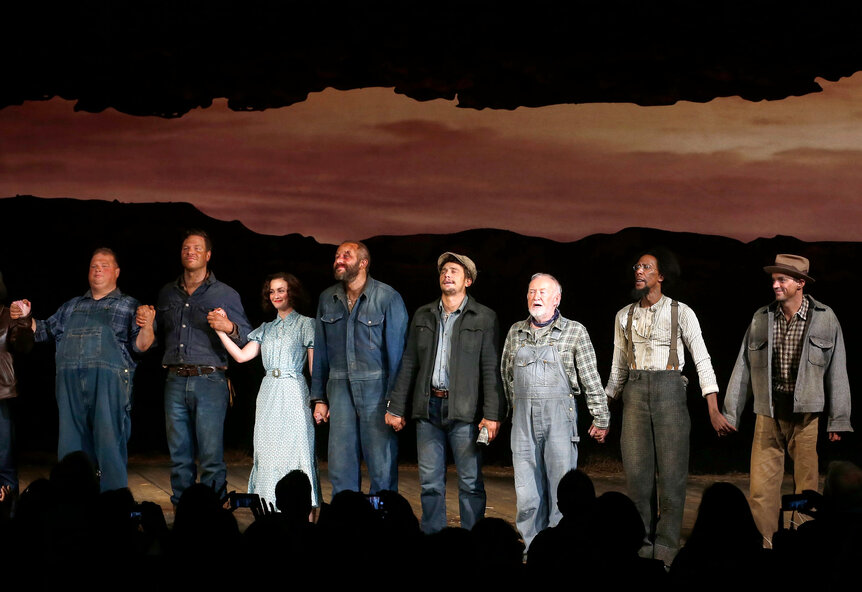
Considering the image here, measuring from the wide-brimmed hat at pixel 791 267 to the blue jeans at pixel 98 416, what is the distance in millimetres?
3656

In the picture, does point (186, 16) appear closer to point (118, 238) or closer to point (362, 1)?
point (362, 1)

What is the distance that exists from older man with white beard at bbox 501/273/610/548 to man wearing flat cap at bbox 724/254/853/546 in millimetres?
781

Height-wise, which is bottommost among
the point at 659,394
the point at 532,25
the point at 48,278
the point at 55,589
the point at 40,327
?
the point at 55,589

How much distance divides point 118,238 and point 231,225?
1.29 metres

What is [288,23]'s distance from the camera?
786 cm

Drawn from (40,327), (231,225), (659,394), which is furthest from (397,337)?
(231,225)

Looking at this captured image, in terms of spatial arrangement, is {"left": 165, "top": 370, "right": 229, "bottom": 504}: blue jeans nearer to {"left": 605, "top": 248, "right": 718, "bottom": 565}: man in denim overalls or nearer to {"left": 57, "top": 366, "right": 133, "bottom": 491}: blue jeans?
{"left": 57, "top": 366, "right": 133, "bottom": 491}: blue jeans

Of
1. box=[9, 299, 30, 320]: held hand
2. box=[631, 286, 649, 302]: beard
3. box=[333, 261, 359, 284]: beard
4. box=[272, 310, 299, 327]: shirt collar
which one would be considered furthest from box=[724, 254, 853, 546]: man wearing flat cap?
box=[9, 299, 30, 320]: held hand

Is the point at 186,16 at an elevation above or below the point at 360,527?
above

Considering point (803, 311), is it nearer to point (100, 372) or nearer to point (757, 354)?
point (757, 354)

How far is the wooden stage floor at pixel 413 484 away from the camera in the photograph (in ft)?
20.9

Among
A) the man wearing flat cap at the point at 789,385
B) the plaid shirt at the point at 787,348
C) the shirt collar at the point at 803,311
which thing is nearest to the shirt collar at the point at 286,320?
the man wearing flat cap at the point at 789,385

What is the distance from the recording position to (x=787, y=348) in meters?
5.33

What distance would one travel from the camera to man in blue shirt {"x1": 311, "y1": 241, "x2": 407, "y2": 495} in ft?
18.1
